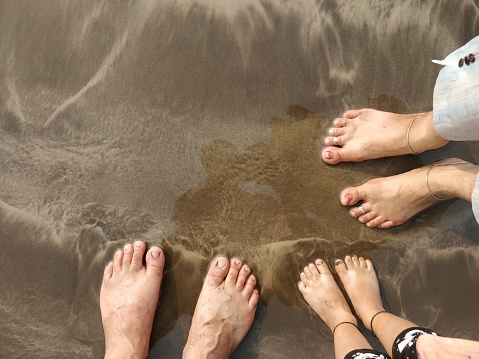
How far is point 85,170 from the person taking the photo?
2105mm

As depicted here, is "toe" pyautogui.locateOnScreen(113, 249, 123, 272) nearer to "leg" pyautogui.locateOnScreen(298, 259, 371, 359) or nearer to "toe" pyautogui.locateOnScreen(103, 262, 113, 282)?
"toe" pyautogui.locateOnScreen(103, 262, 113, 282)

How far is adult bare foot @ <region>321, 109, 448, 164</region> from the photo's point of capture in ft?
6.41

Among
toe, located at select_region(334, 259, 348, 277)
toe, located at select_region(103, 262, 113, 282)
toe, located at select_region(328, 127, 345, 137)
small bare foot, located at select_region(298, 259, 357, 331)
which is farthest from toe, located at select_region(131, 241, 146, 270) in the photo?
toe, located at select_region(328, 127, 345, 137)

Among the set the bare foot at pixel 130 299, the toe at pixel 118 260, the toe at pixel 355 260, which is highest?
the toe at pixel 355 260

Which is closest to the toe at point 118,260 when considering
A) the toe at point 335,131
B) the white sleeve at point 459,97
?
the toe at point 335,131

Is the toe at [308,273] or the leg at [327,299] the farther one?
the toe at [308,273]

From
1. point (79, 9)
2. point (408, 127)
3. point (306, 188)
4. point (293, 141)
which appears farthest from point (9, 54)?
point (408, 127)

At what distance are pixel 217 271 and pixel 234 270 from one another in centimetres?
9

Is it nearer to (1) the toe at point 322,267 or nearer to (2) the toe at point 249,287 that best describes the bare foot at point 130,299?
(2) the toe at point 249,287

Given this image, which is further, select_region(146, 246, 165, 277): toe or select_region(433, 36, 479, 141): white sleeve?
select_region(146, 246, 165, 277): toe

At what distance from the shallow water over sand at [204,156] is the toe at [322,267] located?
0.16 feet

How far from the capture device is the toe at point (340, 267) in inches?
80.8

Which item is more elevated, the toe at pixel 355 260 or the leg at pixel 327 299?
the toe at pixel 355 260

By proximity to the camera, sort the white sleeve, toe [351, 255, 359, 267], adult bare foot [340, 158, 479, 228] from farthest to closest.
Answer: toe [351, 255, 359, 267] < adult bare foot [340, 158, 479, 228] < the white sleeve
